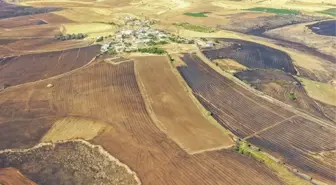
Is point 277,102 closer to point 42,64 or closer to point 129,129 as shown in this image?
point 129,129

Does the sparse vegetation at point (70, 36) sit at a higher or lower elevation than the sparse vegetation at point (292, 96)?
higher

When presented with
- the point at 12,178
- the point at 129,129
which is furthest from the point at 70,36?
the point at 12,178

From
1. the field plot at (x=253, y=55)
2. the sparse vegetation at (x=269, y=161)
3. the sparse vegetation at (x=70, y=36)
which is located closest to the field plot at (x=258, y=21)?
the field plot at (x=253, y=55)

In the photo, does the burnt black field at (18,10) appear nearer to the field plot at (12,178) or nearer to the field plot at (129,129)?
the field plot at (129,129)

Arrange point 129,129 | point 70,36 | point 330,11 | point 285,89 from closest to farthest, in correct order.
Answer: point 129,129 → point 285,89 → point 70,36 → point 330,11

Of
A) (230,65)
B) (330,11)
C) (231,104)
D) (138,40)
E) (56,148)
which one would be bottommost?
(56,148)

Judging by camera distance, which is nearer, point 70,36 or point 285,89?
point 285,89
